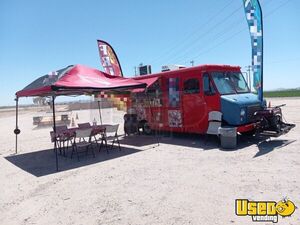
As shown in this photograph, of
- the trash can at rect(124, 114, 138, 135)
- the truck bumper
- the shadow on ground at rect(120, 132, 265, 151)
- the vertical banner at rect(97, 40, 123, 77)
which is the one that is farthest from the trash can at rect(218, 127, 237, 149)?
the vertical banner at rect(97, 40, 123, 77)

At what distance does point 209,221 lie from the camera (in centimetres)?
332

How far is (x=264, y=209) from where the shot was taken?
360 cm

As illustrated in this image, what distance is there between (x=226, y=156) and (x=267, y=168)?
51.6 inches

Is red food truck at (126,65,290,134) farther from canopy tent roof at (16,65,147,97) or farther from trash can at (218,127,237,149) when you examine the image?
canopy tent roof at (16,65,147,97)

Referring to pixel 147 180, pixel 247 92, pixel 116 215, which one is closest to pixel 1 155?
pixel 147 180

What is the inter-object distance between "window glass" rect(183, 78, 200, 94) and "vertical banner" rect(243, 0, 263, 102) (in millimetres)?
2008

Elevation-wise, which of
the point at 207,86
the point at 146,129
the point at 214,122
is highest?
the point at 207,86

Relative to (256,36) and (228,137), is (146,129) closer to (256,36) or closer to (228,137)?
(228,137)

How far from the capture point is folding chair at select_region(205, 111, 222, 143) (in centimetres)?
791

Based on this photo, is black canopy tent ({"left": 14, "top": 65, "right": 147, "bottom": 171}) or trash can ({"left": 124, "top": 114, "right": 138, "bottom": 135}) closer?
black canopy tent ({"left": 14, "top": 65, "right": 147, "bottom": 171})

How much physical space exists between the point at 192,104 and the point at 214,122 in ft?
3.50

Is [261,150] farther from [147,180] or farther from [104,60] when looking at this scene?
[104,60]

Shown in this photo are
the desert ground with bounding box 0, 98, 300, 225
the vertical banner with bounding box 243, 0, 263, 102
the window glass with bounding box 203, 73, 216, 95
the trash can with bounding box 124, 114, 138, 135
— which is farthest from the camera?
the trash can with bounding box 124, 114, 138, 135

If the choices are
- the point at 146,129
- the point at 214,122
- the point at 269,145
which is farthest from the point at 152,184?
the point at 146,129
